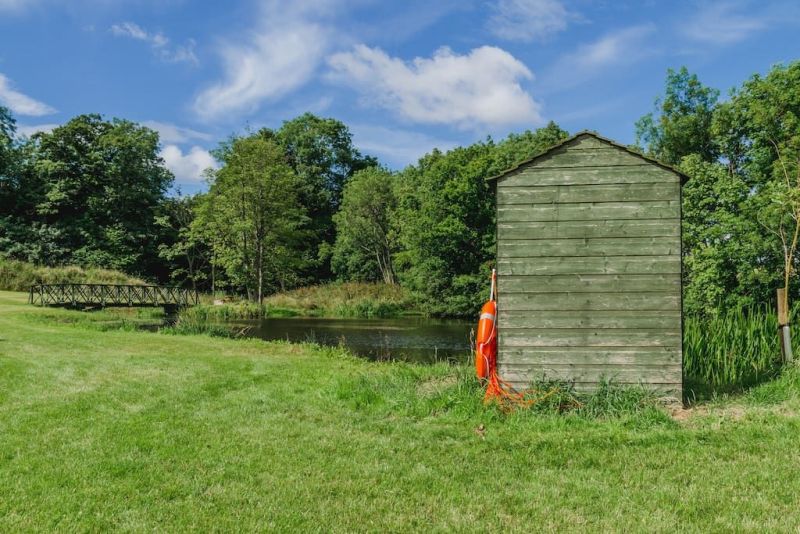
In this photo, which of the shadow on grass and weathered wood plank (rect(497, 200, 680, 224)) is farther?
the shadow on grass

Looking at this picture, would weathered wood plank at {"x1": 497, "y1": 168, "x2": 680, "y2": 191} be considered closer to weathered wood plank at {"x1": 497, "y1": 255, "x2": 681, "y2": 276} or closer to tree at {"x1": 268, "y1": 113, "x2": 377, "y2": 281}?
weathered wood plank at {"x1": 497, "y1": 255, "x2": 681, "y2": 276}

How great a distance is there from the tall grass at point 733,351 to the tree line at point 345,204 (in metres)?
8.78

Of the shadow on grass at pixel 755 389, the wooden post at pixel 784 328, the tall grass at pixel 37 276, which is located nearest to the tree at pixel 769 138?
the wooden post at pixel 784 328

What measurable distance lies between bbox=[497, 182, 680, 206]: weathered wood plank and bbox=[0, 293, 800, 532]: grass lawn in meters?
2.62

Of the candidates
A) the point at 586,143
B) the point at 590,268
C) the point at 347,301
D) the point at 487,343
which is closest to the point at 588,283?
the point at 590,268

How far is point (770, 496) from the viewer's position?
435cm

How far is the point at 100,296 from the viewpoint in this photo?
2895cm

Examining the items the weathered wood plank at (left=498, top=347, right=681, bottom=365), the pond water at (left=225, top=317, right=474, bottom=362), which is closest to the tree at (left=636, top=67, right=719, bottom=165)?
the pond water at (left=225, top=317, right=474, bottom=362)

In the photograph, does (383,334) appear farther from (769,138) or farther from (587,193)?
(587,193)

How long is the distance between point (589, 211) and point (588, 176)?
458 mm

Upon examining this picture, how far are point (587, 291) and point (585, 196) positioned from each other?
4.02 feet

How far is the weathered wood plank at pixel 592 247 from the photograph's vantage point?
7.14 meters

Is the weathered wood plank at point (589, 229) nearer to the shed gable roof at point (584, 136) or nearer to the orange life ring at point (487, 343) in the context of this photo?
the shed gable roof at point (584, 136)

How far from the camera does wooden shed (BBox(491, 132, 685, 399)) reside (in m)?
7.11
